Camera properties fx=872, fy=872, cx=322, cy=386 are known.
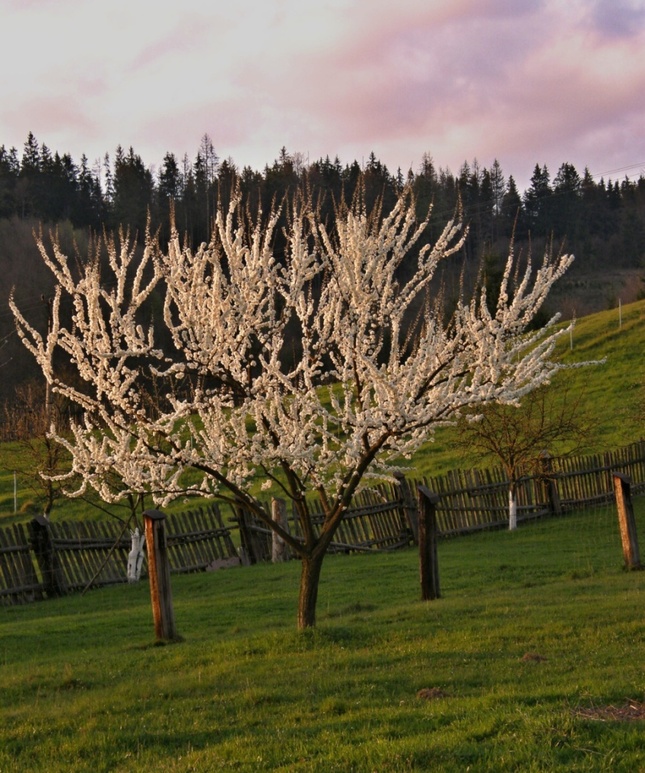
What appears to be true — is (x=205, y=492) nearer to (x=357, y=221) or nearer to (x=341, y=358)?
(x=341, y=358)

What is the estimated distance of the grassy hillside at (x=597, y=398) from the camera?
109 ft

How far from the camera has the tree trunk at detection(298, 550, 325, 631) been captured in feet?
29.8

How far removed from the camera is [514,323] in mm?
8766

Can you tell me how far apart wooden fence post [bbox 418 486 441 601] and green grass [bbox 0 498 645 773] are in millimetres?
536

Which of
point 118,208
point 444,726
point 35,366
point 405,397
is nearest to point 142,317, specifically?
point 35,366

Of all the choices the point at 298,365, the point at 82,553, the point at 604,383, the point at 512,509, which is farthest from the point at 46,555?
the point at 604,383

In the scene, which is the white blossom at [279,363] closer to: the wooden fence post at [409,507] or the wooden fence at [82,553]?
the wooden fence at [82,553]

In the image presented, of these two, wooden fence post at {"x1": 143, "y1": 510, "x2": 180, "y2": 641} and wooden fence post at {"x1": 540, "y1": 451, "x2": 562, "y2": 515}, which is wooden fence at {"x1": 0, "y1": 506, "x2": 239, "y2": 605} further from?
wooden fence post at {"x1": 540, "y1": 451, "x2": 562, "y2": 515}

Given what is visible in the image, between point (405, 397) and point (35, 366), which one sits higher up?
point (35, 366)

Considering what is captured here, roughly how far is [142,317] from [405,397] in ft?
123

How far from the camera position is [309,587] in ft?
30.0

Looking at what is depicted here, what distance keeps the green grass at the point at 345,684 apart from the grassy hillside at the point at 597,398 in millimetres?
14485

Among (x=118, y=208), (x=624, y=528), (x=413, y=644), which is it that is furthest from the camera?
(x=118, y=208)

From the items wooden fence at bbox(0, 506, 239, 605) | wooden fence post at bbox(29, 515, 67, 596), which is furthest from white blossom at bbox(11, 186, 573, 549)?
wooden fence post at bbox(29, 515, 67, 596)
